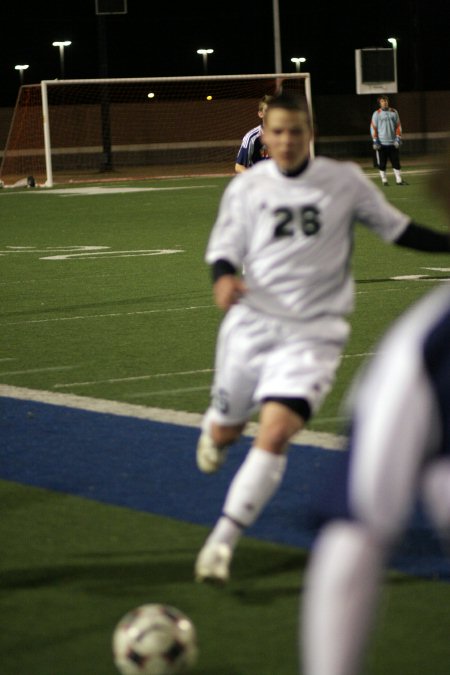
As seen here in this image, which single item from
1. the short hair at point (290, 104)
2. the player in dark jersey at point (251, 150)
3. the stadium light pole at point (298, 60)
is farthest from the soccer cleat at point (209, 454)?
the stadium light pole at point (298, 60)

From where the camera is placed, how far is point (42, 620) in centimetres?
484

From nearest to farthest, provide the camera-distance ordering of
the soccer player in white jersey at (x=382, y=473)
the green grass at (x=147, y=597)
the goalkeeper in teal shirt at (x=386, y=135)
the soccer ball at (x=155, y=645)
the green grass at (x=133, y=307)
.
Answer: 1. the soccer player in white jersey at (x=382, y=473)
2. the soccer ball at (x=155, y=645)
3. the green grass at (x=147, y=597)
4. the green grass at (x=133, y=307)
5. the goalkeeper in teal shirt at (x=386, y=135)

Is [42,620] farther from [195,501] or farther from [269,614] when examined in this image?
[195,501]

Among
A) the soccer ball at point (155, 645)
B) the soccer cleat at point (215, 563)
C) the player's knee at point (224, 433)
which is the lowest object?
the soccer cleat at point (215, 563)

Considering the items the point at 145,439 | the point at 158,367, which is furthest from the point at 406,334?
the point at 158,367

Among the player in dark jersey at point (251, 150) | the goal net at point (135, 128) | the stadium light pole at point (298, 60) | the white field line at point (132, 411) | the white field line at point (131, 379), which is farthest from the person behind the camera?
the stadium light pole at point (298, 60)

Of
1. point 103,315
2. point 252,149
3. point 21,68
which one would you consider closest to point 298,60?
point 21,68

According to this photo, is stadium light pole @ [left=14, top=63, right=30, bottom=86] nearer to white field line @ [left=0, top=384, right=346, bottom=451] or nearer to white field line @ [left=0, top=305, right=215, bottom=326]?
white field line @ [left=0, top=305, right=215, bottom=326]

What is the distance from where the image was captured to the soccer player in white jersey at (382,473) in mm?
2516

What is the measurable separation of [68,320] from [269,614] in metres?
7.76

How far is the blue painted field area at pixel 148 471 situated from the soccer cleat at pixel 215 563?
51 centimetres

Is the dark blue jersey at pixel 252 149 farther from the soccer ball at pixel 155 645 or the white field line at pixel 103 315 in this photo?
the soccer ball at pixel 155 645

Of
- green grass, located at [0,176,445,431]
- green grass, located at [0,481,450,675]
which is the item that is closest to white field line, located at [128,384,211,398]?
green grass, located at [0,176,445,431]

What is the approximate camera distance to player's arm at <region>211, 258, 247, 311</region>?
16.5 ft
